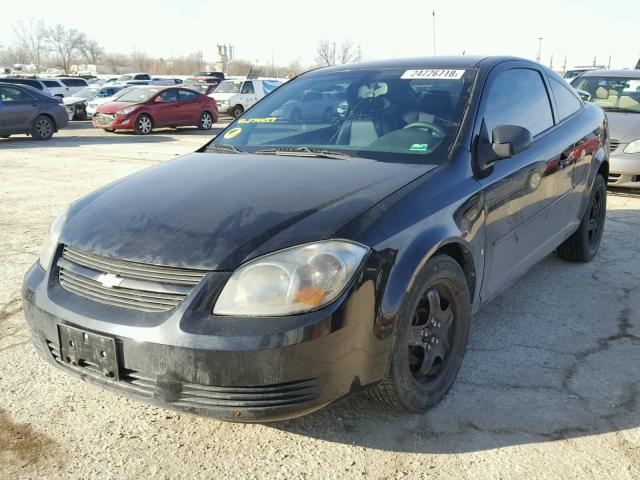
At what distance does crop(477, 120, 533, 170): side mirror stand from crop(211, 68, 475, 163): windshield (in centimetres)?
17

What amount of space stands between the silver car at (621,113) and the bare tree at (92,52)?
100186 millimetres

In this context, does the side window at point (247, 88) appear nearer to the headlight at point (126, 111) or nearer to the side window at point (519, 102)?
the headlight at point (126, 111)

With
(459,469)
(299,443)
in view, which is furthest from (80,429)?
(459,469)

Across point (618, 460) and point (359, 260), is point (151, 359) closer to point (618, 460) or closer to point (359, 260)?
point (359, 260)

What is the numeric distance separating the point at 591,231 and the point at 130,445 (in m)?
3.93

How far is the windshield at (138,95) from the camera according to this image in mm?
17969

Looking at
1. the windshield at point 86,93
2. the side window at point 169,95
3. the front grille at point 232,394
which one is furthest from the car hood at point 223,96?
the front grille at point 232,394

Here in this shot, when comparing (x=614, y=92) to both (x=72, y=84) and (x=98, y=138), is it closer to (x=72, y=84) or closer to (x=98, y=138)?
(x=98, y=138)

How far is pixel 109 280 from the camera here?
233 centimetres

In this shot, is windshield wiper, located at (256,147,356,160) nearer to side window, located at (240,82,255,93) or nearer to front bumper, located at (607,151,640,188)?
front bumper, located at (607,151,640,188)

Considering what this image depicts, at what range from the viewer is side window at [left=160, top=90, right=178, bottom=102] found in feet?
60.2

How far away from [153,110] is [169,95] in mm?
928

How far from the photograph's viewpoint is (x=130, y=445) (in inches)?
99.6

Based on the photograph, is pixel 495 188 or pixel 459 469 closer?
pixel 459 469
